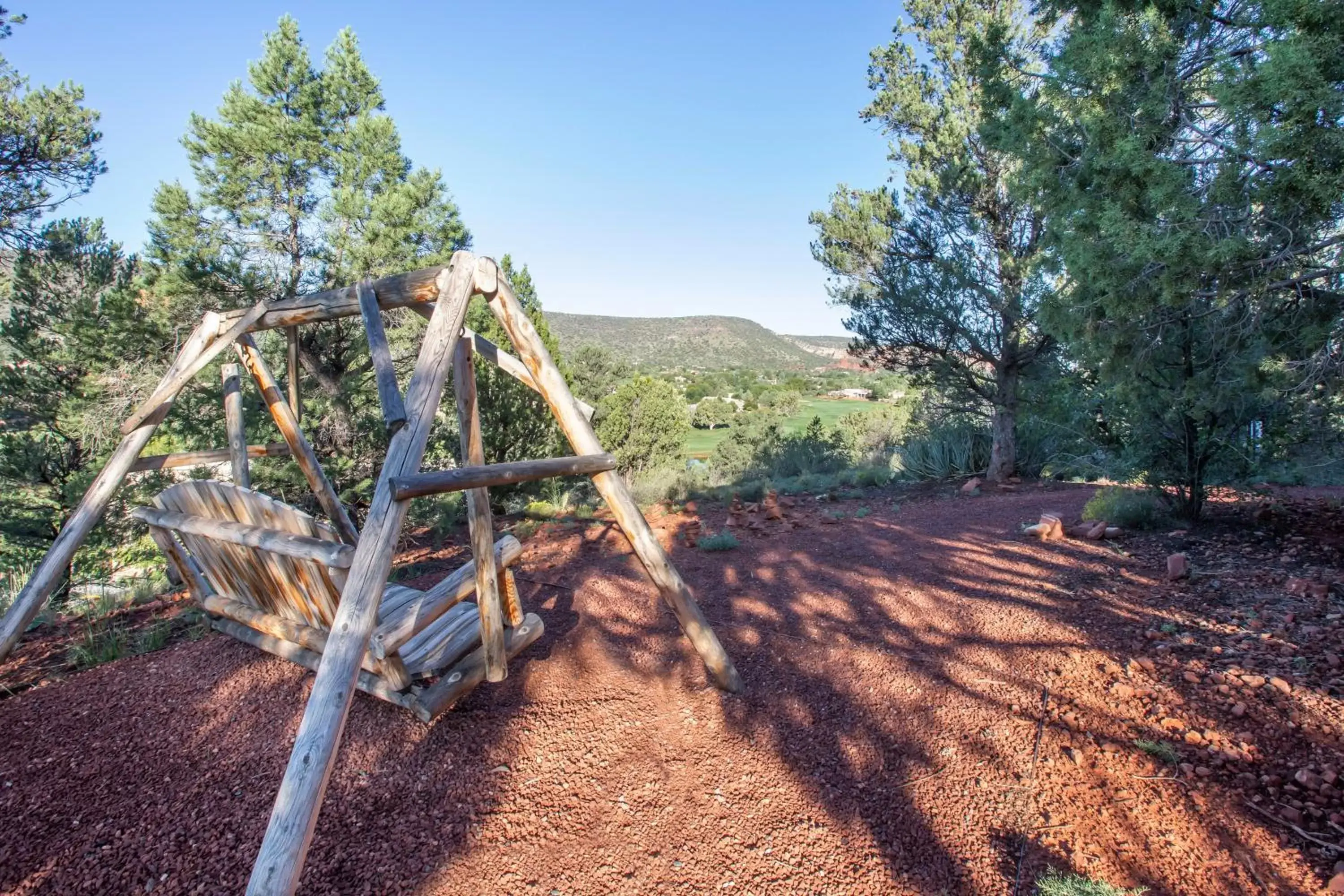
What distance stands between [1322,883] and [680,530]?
4947 millimetres

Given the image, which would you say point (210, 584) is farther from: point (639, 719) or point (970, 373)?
point (970, 373)

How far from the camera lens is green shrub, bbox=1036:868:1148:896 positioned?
159 centimetres

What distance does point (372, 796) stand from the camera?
219 cm

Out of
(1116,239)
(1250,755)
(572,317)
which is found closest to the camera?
(1250,755)

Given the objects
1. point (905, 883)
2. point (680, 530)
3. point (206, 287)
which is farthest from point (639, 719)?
point (206, 287)

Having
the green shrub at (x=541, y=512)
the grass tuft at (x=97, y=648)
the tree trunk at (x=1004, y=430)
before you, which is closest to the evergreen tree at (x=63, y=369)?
the green shrub at (x=541, y=512)

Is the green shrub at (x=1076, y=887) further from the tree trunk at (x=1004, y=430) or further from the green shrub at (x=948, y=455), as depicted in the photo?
the green shrub at (x=948, y=455)

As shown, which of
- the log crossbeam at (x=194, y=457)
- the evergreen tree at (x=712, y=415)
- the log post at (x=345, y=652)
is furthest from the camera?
the evergreen tree at (x=712, y=415)

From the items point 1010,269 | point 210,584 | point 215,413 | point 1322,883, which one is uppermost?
point 1010,269

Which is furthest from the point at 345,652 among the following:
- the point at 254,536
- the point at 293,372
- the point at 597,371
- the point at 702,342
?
the point at 702,342

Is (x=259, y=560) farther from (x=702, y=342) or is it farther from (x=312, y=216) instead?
(x=702, y=342)

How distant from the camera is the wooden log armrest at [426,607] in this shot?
2234mm

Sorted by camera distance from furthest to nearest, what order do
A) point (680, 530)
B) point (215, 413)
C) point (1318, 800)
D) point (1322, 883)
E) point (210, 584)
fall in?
1. point (215, 413)
2. point (680, 530)
3. point (210, 584)
4. point (1318, 800)
5. point (1322, 883)

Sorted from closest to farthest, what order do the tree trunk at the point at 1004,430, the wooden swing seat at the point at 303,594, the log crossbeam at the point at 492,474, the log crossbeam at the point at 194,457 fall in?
the log crossbeam at the point at 492,474 → the wooden swing seat at the point at 303,594 → the log crossbeam at the point at 194,457 → the tree trunk at the point at 1004,430
